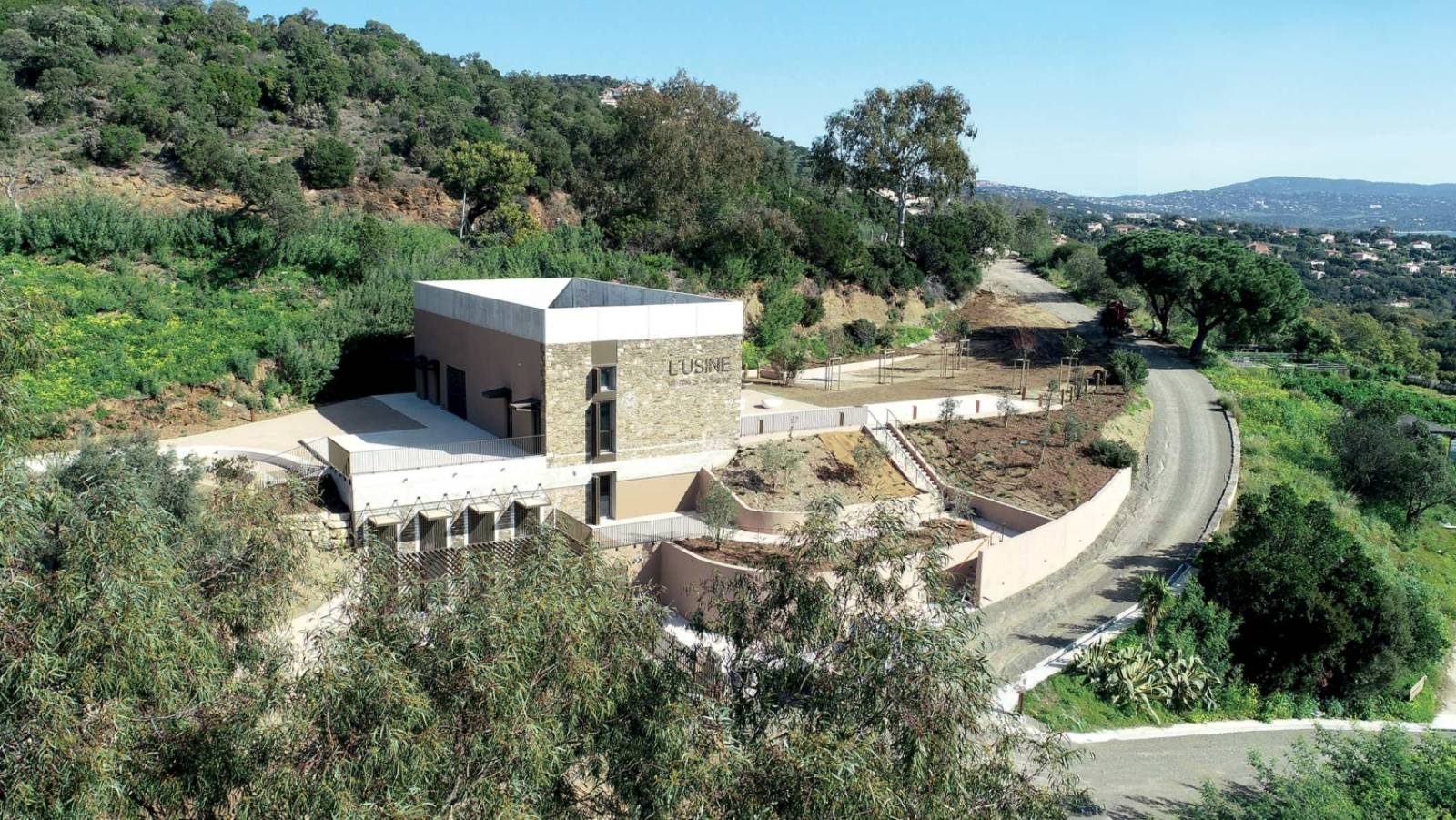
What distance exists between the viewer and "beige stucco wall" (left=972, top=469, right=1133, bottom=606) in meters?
21.2

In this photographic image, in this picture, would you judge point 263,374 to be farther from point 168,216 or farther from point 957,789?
point 957,789

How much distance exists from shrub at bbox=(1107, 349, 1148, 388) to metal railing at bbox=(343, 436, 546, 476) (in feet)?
67.2

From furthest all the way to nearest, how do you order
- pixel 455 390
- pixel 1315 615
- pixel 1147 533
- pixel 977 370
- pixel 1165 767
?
pixel 977 370
pixel 455 390
pixel 1147 533
pixel 1315 615
pixel 1165 767

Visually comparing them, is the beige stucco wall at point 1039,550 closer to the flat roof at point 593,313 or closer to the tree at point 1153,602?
the tree at point 1153,602

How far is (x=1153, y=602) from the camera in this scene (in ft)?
66.0

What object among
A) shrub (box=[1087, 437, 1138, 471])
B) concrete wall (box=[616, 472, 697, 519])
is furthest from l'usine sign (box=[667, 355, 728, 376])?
shrub (box=[1087, 437, 1138, 471])

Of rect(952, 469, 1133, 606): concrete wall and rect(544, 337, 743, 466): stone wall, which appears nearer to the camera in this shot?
rect(952, 469, 1133, 606): concrete wall

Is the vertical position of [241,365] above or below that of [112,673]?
below

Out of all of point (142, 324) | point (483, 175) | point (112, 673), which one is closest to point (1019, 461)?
point (112, 673)

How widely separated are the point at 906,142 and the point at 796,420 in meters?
26.2

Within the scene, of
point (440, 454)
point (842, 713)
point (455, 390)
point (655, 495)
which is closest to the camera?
point (842, 713)

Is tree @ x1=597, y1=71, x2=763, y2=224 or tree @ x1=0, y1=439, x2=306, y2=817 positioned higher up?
tree @ x1=597, y1=71, x2=763, y2=224

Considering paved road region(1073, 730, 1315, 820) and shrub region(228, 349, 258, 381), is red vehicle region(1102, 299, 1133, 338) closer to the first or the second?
paved road region(1073, 730, 1315, 820)

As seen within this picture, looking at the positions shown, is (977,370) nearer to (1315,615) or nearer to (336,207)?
(1315,615)
